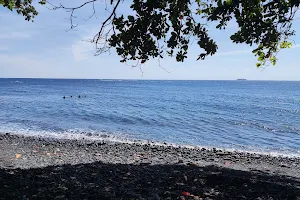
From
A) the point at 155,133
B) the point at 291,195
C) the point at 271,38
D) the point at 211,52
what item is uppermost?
the point at 271,38

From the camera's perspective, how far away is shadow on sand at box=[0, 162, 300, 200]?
5715mm

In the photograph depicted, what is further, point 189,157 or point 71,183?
point 189,157

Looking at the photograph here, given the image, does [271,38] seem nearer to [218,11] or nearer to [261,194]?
[218,11]

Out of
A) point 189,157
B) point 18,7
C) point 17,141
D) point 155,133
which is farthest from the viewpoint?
point 155,133

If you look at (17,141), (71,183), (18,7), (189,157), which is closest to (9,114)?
(17,141)

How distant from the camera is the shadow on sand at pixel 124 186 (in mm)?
5715

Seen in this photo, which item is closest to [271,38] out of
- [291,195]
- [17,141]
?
[291,195]

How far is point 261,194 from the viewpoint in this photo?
20.1 ft

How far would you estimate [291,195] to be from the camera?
614cm

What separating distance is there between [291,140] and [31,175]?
18.7 meters

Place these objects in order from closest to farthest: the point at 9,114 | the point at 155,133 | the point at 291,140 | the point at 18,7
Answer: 1. the point at 18,7
2. the point at 291,140
3. the point at 155,133
4. the point at 9,114

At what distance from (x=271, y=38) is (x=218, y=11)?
5.06 feet

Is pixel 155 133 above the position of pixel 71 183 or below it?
below

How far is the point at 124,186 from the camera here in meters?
6.50
